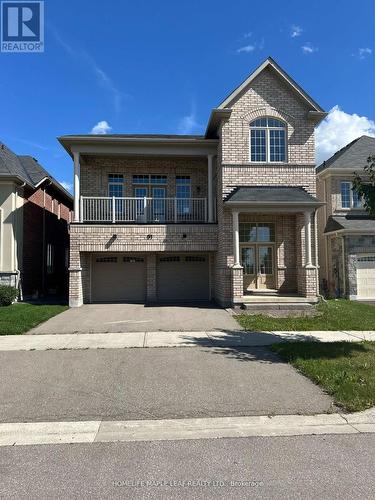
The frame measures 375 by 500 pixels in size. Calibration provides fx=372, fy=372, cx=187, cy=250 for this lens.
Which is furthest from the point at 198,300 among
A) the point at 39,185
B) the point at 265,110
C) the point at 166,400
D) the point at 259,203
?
the point at 166,400

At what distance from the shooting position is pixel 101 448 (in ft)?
12.8

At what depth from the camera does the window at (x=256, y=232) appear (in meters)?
16.2

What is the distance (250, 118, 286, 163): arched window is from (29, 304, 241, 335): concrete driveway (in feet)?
21.6

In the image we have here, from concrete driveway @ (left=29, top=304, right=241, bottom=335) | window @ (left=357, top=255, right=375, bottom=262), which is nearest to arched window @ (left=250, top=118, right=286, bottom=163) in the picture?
concrete driveway @ (left=29, top=304, right=241, bottom=335)

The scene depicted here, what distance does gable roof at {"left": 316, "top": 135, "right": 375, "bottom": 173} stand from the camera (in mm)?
20234

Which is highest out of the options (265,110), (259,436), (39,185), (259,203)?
(265,110)

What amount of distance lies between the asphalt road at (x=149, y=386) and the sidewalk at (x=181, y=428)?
0.17 meters

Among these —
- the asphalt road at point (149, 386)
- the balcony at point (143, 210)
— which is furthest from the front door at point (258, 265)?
the asphalt road at point (149, 386)

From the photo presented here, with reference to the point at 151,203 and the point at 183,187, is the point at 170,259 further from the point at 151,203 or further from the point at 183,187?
the point at 183,187

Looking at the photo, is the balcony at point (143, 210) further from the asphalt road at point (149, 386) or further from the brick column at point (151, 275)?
the asphalt road at point (149, 386)

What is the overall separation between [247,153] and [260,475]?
13.4 m

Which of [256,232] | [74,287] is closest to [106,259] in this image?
[74,287]

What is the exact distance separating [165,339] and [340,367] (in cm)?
414

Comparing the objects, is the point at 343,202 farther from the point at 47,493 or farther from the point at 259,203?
the point at 47,493
